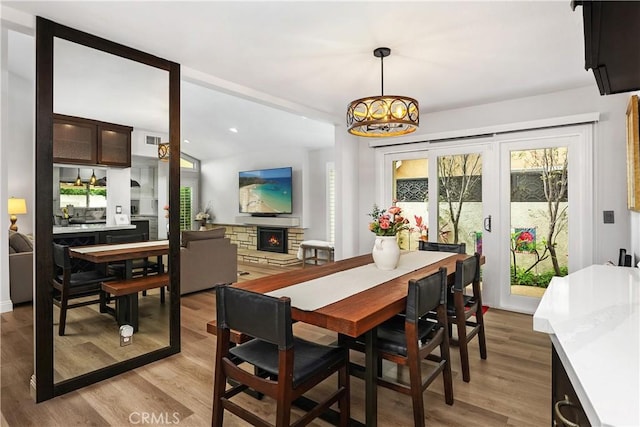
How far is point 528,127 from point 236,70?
3.14 meters

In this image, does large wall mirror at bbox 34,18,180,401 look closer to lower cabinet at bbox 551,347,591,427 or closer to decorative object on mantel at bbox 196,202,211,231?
lower cabinet at bbox 551,347,591,427

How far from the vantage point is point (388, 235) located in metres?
2.51

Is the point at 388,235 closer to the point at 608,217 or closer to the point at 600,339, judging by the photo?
the point at 600,339

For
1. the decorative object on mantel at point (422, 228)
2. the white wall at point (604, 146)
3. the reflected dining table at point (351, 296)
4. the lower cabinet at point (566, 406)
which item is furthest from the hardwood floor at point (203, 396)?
the decorative object on mantel at point (422, 228)

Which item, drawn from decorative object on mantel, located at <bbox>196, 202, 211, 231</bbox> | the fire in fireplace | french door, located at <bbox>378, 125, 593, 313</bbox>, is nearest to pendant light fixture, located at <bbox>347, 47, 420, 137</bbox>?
french door, located at <bbox>378, 125, 593, 313</bbox>

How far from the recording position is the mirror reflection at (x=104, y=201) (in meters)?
2.34

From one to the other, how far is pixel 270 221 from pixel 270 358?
6.31 metres

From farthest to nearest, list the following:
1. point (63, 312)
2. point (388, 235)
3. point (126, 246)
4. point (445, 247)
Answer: point (445, 247), point (126, 246), point (388, 235), point (63, 312)

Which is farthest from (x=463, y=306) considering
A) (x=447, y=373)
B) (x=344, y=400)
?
(x=344, y=400)

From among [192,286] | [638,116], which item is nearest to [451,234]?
[638,116]

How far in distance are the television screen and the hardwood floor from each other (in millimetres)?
4806

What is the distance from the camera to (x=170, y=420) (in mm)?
1983

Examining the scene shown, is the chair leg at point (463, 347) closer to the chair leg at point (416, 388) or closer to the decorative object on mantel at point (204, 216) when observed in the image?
the chair leg at point (416, 388)

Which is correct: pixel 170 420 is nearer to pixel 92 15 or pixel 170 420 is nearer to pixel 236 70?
pixel 92 15
